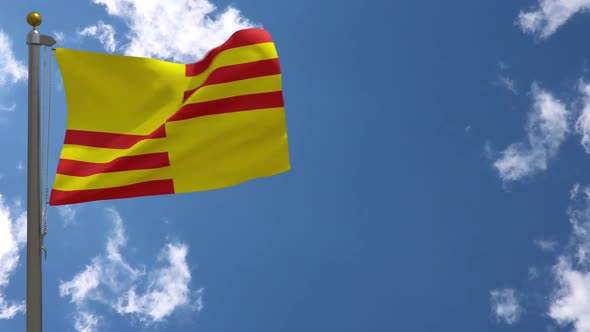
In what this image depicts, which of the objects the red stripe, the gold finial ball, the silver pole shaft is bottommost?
the silver pole shaft

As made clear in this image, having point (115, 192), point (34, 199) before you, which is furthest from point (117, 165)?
point (34, 199)

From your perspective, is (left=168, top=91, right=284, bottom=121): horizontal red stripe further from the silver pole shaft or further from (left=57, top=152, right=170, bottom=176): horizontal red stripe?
the silver pole shaft

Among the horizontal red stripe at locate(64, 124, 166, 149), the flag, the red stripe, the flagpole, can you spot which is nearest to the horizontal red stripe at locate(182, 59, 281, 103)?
the flag

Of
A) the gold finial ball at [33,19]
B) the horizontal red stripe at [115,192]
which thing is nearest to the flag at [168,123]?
the horizontal red stripe at [115,192]

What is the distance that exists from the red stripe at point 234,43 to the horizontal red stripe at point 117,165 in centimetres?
160

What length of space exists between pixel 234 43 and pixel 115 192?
299cm

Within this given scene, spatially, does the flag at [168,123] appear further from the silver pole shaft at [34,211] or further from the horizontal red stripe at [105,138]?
the silver pole shaft at [34,211]

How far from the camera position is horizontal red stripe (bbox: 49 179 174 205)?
9.36 metres

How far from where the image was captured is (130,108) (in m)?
10.4

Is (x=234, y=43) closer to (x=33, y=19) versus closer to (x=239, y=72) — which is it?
(x=239, y=72)

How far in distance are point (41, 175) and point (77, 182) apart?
2.63 feet

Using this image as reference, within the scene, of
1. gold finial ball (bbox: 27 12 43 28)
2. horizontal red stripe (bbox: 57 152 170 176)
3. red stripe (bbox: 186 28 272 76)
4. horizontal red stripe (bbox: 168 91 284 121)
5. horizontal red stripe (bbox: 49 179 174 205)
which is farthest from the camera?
red stripe (bbox: 186 28 272 76)

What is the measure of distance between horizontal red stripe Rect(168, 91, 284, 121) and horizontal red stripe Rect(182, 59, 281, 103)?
1.06 ft

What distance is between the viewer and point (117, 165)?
983 centimetres
